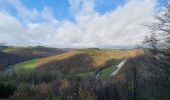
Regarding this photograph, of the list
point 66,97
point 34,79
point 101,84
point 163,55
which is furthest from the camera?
point 34,79

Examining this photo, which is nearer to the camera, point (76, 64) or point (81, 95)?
point (81, 95)

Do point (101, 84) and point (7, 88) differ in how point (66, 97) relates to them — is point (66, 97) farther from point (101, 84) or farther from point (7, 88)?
point (101, 84)

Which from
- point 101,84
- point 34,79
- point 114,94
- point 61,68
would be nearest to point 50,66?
point 61,68

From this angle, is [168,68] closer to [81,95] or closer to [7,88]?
[81,95]

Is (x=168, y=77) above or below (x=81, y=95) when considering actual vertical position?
→ above

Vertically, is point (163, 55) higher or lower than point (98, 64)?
higher

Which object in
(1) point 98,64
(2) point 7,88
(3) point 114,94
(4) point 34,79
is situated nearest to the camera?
(2) point 7,88

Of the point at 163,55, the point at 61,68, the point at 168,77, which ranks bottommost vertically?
the point at 61,68

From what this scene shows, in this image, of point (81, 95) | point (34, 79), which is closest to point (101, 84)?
point (34, 79)

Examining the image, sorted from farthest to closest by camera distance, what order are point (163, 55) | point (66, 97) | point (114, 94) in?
point (114, 94) < point (66, 97) < point (163, 55)
